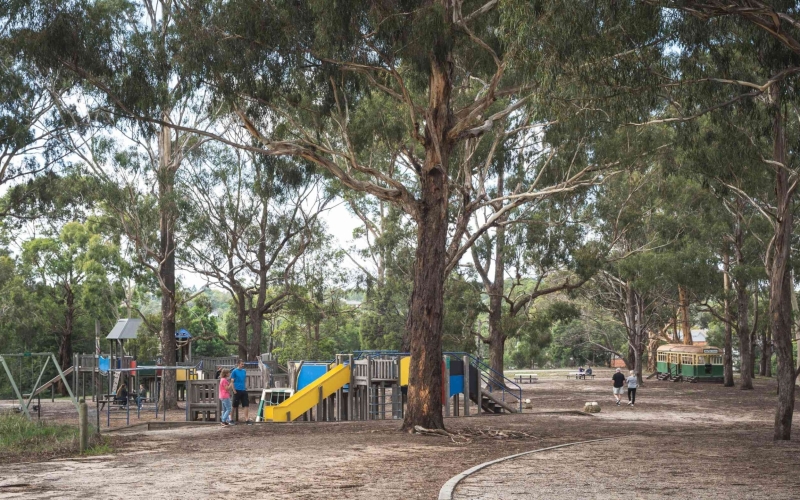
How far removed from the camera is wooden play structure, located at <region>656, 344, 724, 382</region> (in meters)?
49.7

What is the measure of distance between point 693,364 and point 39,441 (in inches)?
1656

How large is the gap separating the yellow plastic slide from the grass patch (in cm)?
632

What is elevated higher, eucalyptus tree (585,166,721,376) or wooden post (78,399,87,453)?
eucalyptus tree (585,166,721,376)

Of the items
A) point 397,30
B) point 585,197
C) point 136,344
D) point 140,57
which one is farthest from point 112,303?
point 397,30

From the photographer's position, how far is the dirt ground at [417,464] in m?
10.0

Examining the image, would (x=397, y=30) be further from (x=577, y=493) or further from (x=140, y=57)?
(x=577, y=493)

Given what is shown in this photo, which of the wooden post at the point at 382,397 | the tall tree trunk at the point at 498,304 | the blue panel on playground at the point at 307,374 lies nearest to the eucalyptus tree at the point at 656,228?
the tall tree trunk at the point at 498,304

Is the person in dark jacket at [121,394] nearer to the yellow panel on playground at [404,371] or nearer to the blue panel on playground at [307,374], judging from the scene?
the blue panel on playground at [307,374]

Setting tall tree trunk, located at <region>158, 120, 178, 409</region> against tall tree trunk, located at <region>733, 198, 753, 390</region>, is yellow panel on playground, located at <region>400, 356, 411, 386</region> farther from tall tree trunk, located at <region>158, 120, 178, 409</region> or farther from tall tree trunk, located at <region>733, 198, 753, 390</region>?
tall tree trunk, located at <region>733, 198, 753, 390</region>

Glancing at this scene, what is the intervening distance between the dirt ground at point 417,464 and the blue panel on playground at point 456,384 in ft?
10.1

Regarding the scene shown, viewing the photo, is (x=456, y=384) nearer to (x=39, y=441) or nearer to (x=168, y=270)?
(x=168, y=270)

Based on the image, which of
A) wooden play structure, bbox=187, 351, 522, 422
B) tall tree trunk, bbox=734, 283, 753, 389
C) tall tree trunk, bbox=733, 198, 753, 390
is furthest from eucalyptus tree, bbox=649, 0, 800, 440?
tall tree trunk, bbox=734, 283, 753, 389

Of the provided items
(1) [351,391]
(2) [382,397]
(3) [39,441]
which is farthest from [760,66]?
(3) [39,441]

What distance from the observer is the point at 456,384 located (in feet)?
80.9
